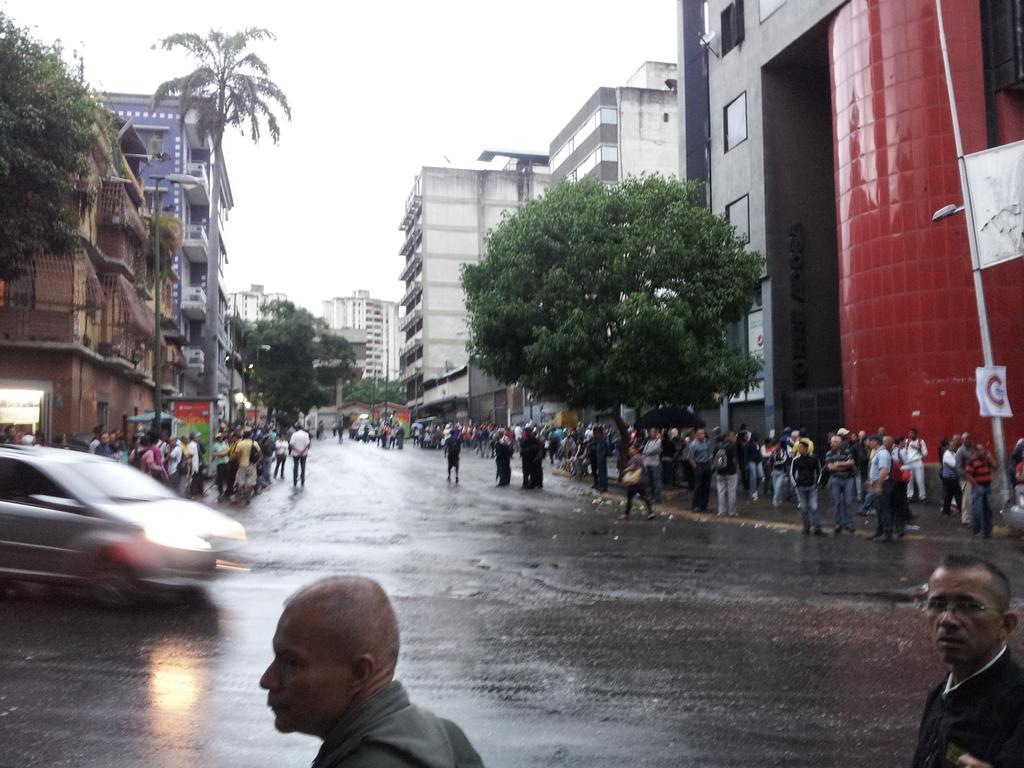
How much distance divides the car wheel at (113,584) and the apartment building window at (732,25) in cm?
2952

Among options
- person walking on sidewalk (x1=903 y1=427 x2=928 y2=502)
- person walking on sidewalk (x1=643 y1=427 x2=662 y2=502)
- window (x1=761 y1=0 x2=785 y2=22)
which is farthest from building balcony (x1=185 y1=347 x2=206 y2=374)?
person walking on sidewalk (x1=903 y1=427 x2=928 y2=502)

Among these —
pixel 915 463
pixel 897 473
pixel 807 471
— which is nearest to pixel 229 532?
pixel 807 471

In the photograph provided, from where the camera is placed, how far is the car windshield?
10055mm

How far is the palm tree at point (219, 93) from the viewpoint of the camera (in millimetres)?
36438

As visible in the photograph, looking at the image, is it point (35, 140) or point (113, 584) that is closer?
point (113, 584)

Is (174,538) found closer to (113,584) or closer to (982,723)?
(113,584)

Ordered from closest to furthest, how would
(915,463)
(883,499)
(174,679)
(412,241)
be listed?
(174,679)
(883,499)
(915,463)
(412,241)

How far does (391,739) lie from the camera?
1.77 meters

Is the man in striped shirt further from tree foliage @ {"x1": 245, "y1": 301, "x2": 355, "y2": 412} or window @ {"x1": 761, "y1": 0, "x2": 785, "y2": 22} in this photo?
tree foliage @ {"x1": 245, "y1": 301, "x2": 355, "y2": 412}

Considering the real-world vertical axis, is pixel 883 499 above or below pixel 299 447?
below

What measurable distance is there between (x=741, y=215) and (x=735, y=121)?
11.1ft

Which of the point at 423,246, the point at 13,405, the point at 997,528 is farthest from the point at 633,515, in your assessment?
the point at 423,246

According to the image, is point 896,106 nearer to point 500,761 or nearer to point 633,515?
point 633,515

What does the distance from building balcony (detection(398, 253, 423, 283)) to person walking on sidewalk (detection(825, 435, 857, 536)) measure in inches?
2919
